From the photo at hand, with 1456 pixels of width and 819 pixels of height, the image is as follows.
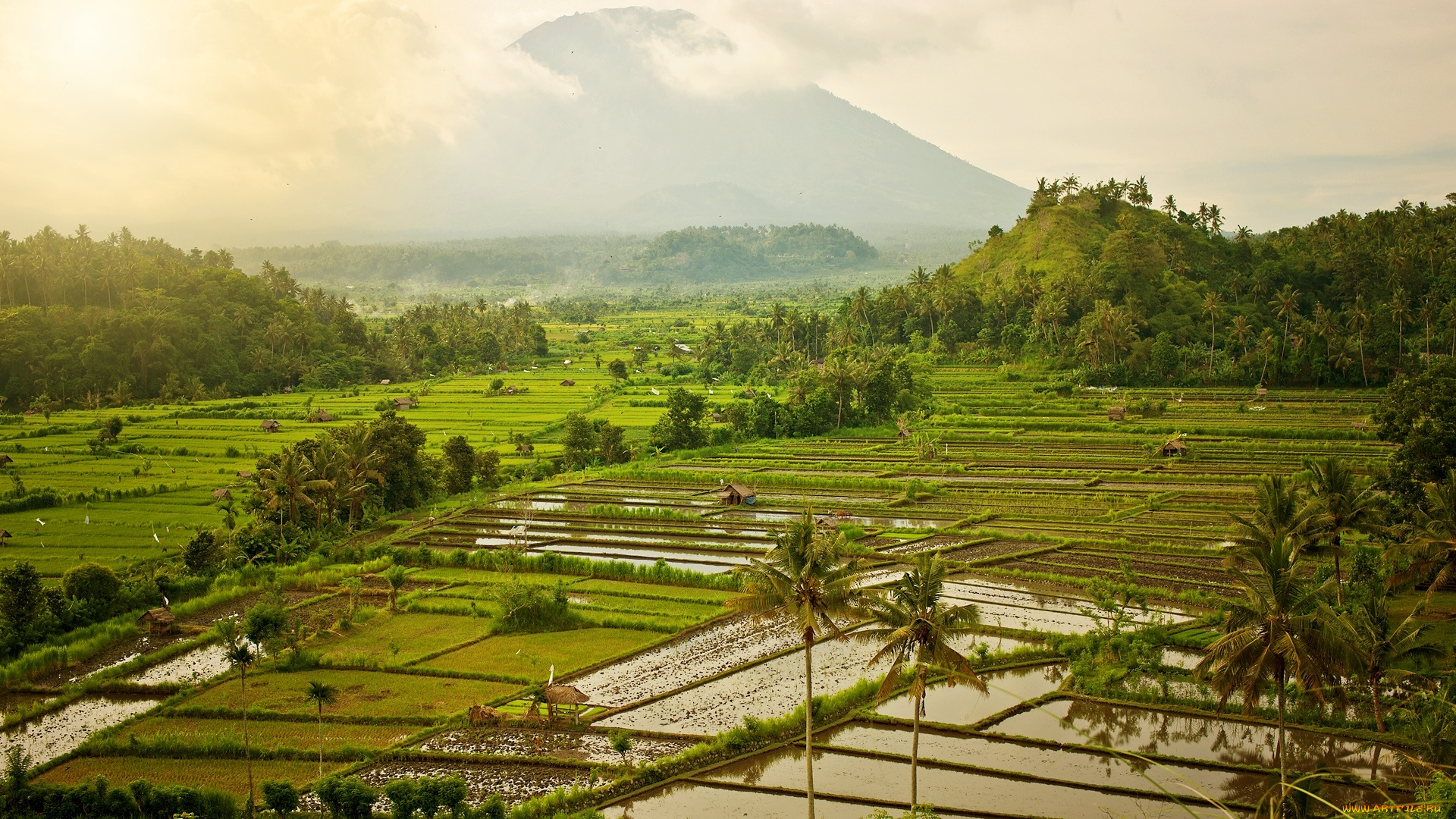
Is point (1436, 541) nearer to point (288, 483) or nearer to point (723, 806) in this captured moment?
point (723, 806)

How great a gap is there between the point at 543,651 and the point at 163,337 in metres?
48.0

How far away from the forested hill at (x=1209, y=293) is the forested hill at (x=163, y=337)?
4265 centimetres

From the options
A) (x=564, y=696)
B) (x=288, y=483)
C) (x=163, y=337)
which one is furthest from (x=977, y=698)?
(x=163, y=337)

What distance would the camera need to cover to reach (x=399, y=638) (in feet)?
78.3

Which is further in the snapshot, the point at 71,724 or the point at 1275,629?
the point at 71,724

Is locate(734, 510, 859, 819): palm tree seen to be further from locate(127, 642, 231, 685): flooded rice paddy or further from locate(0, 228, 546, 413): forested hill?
locate(0, 228, 546, 413): forested hill

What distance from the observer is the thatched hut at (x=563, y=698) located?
19.0m

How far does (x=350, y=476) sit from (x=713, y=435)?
65.0 feet

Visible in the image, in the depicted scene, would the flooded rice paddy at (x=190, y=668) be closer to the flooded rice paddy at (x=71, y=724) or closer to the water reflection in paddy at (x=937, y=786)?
the flooded rice paddy at (x=71, y=724)

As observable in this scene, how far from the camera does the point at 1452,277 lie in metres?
54.5

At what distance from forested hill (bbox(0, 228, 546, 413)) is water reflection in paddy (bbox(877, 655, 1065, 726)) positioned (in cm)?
5166

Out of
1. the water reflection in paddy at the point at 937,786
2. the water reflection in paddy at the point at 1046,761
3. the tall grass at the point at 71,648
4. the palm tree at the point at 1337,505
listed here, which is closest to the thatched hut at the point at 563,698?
the water reflection in paddy at the point at 937,786

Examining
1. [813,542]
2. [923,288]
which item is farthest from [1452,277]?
[813,542]

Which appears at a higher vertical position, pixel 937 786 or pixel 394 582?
pixel 394 582
